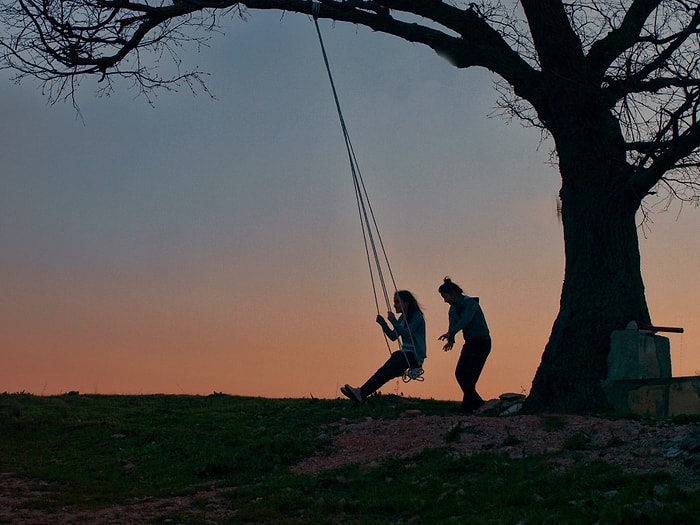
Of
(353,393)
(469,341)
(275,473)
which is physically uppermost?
(469,341)

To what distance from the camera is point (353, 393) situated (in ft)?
47.7

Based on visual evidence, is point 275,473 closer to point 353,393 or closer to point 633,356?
point 353,393

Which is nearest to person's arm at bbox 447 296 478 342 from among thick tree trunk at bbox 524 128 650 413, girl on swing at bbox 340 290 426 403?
girl on swing at bbox 340 290 426 403

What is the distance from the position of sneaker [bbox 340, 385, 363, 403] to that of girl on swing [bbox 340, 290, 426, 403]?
20 cm

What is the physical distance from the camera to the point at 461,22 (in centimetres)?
1382

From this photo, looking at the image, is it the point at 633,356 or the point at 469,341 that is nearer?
the point at 633,356

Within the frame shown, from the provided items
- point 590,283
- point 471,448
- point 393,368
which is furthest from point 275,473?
point 590,283

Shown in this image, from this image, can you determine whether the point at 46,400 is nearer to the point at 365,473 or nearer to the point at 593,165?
the point at 365,473

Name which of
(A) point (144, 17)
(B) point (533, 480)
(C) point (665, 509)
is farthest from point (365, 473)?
(A) point (144, 17)

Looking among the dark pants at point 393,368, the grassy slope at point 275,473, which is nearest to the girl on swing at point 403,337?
the dark pants at point 393,368

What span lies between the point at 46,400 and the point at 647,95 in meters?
11.7

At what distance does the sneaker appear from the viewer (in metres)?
14.5

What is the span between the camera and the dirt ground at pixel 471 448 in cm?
945

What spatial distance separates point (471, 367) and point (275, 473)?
3.55 meters
